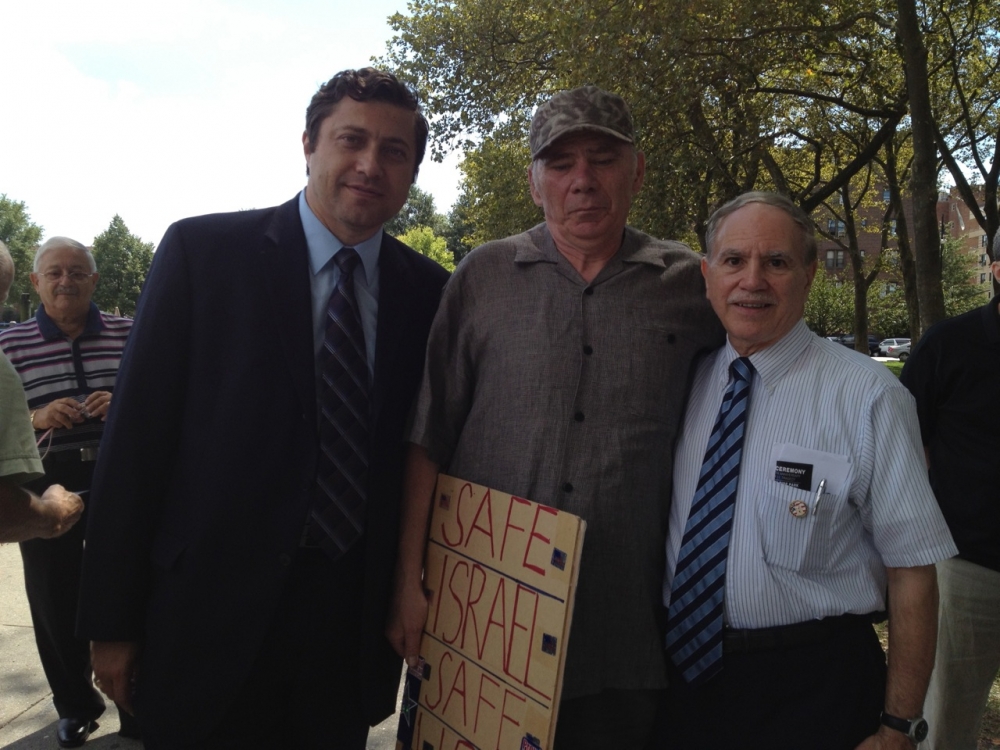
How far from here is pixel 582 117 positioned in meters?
2.25

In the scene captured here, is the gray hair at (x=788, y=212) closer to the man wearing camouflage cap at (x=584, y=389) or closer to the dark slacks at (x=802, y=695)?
the man wearing camouflage cap at (x=584, y=389)

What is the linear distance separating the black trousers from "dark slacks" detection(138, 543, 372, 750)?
6.59 feet

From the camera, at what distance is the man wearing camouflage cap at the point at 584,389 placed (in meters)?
2.09

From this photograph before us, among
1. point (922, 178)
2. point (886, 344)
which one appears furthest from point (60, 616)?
point (886, 344)

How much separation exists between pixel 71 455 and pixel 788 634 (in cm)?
360

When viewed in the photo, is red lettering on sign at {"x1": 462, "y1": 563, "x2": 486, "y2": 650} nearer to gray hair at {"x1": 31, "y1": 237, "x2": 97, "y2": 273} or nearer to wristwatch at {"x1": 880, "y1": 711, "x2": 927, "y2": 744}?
wristwatch at {"x1": 880, "y1": 711, "x2": 927, "y2": 744}

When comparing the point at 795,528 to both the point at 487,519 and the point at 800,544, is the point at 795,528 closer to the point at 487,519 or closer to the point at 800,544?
the point at 800,544

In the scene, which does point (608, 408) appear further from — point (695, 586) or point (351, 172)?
point (351, 172)

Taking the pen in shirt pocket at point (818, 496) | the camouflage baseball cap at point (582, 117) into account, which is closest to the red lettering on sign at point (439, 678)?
the pen in shirt pocket at point (818, 496)

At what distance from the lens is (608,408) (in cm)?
213

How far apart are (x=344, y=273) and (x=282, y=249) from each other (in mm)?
192

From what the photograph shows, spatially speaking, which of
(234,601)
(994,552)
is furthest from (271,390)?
(994,552)

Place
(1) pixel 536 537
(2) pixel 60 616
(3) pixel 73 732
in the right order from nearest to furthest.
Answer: (1) pixel 536 537, (3) pixel 73 732, (2) pixel 60 616

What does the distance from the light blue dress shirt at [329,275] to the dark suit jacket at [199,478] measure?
0.11m
